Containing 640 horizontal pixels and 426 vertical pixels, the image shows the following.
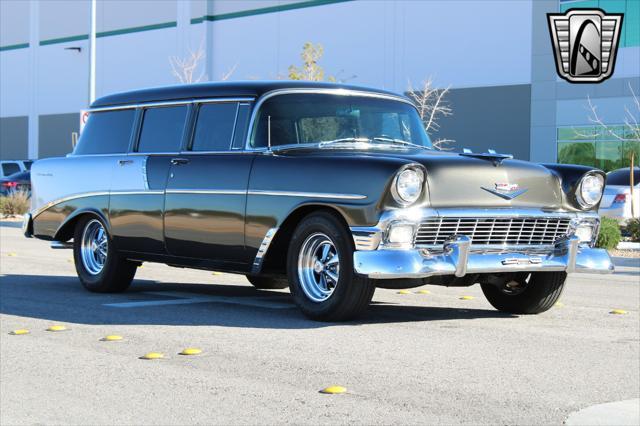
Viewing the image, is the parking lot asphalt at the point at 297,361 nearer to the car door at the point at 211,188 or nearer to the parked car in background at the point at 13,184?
the car door at the point at 211,188

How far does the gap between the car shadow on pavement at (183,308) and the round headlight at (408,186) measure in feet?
3.67

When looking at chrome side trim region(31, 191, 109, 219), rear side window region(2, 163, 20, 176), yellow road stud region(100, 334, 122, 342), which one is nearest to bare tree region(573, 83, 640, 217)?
rear side window region(2, 163, 20, 176)

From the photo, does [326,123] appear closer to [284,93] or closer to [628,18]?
[284,93]

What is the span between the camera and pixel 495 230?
330 inches

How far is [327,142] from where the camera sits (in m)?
9.02

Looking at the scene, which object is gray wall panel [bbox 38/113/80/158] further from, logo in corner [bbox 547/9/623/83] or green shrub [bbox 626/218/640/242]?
green shrub [bbox 626/218/640/242]

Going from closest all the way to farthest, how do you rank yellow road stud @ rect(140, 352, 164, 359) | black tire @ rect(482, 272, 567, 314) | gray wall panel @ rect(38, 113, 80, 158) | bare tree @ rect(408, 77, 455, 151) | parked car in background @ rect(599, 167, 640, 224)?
1. yellow road stud @ rect(140, 352, 164, 359)
2. black tire @ rect(482, 272, 567, 314)
3. parked car in background @ rect(599, 167, 640, 224)
4. bare tree @ rect(408, 77, 455, 151)
5. gray wall panel @ rect(38, 113, 80, 158)

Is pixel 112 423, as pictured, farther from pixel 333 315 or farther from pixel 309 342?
pixel 333 315

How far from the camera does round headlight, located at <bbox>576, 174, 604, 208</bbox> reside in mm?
8875

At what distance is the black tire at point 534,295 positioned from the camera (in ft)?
30.3

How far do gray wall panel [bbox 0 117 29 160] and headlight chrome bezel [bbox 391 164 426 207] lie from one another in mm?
59713

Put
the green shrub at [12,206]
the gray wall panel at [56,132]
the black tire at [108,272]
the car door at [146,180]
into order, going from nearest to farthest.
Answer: the car door at [146,180] < the black tire at [108,272] < the green shrub at [12,206] < the gray wall panel at [56,132]

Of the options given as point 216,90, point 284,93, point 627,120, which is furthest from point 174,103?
point 627,120

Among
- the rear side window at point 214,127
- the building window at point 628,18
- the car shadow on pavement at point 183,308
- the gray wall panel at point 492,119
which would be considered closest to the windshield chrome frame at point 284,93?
the rear side window at point 214,127
